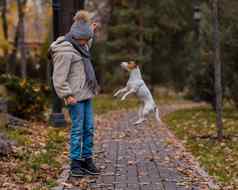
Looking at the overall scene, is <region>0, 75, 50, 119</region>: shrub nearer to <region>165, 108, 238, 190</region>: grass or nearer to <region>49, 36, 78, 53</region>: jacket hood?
<region>165, 108, 238, 190</region>: grass

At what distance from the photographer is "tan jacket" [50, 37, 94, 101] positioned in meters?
7.98

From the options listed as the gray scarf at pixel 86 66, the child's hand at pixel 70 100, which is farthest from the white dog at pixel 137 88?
the child's hand at pixel 70 100

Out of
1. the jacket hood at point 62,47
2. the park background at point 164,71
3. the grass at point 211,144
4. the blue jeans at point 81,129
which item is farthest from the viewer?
the park background at point 164,71

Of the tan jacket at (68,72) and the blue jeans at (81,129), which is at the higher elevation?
the tan jacket at (68,72)

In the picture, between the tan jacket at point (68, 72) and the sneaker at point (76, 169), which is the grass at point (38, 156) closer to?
the sneaker at point (76, 169)

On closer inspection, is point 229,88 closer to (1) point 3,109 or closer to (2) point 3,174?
(1) point 3,109

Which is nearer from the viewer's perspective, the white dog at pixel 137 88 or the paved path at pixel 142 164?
the paved path at pixel 142 164

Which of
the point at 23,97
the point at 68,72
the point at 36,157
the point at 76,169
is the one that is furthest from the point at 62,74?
the point at 23,97

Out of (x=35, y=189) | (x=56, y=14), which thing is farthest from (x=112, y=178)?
(x=56, y=14)

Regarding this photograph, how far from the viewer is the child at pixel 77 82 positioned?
Result: 26.3 feet

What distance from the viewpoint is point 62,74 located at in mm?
7977

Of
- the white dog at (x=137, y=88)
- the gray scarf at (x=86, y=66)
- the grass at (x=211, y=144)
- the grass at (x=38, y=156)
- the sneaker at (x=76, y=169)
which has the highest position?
the gray scarf at (x=86, y=66)

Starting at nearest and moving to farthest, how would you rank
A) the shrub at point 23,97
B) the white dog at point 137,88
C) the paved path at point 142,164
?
the paved path at point 142,164, the white dog at point 137,88, the shrub at point 23,97

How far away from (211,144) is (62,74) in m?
4.95
